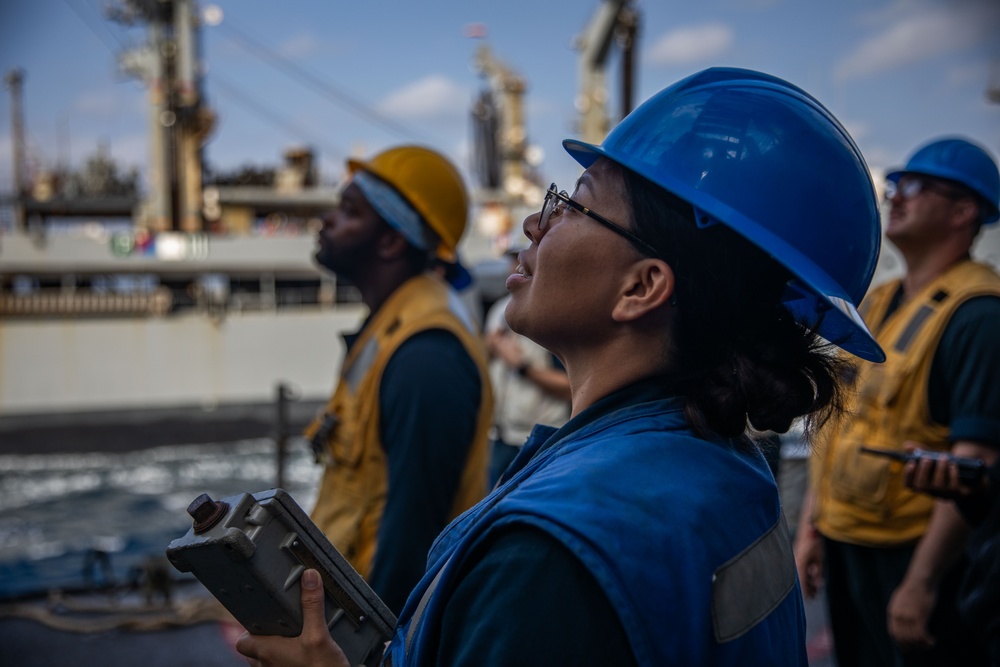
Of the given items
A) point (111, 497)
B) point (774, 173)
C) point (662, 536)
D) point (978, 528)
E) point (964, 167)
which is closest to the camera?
point (662, 536)

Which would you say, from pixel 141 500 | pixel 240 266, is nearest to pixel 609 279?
pixel 141 500

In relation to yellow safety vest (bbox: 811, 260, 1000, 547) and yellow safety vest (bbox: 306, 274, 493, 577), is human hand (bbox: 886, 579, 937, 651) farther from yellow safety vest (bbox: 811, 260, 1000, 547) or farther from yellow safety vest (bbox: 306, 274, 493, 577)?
yellow safety vest (bbox: 306, 274, 493, 577)

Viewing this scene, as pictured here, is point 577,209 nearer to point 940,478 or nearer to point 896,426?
point 940,478

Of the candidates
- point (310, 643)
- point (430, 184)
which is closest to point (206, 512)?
point (310, 643)

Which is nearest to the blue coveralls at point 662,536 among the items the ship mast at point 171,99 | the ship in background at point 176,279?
the ship in background at point 176,279

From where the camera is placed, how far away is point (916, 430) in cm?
248

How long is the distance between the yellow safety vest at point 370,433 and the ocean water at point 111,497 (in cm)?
432

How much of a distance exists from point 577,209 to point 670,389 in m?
0.29

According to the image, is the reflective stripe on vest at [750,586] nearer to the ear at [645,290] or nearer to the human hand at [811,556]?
the ear at [645,290]

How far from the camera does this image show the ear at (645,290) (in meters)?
1.08

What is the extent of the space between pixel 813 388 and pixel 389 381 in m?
1.31

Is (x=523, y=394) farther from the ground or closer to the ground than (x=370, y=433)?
closer to the ground

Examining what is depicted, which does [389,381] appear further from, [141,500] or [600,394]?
[141,500]

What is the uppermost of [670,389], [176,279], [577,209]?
[577,209]
